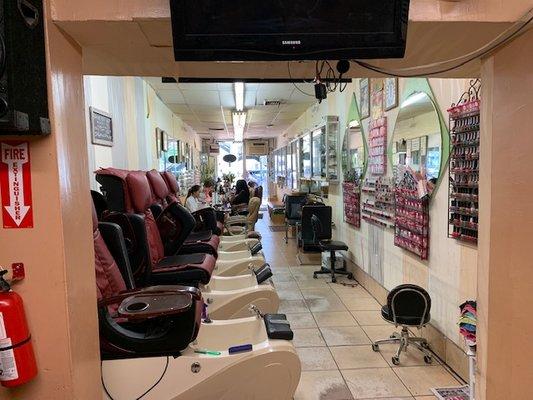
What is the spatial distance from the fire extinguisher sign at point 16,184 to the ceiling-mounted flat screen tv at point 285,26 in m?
0.62

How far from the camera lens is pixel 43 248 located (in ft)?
4.33

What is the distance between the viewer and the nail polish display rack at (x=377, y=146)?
4062mm

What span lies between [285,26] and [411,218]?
2.54 meters

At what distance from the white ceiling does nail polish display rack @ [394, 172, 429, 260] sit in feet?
9.37

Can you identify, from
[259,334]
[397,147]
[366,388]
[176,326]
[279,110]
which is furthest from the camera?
[279,110]

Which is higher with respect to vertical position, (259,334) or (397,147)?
(397,147)

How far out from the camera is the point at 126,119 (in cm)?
454

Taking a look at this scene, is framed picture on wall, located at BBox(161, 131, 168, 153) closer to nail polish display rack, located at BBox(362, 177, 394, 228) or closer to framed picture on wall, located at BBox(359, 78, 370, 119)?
framed picture on wall, located at BBox(359, 78, 370, 119)

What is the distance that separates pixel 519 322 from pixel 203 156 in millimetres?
13907

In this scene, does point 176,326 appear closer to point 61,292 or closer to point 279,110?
point 61,292

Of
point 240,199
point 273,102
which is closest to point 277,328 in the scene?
point 240,199

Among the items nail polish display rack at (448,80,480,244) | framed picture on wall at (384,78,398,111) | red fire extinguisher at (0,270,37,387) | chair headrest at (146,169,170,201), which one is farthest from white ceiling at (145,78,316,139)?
red fire extinguisher at (0,270,37,387)

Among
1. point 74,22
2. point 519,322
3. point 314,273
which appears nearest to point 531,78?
point 519,322

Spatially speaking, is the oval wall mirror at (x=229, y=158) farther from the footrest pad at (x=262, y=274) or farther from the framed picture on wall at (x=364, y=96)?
the footrest pad at (x=262, y=274)
